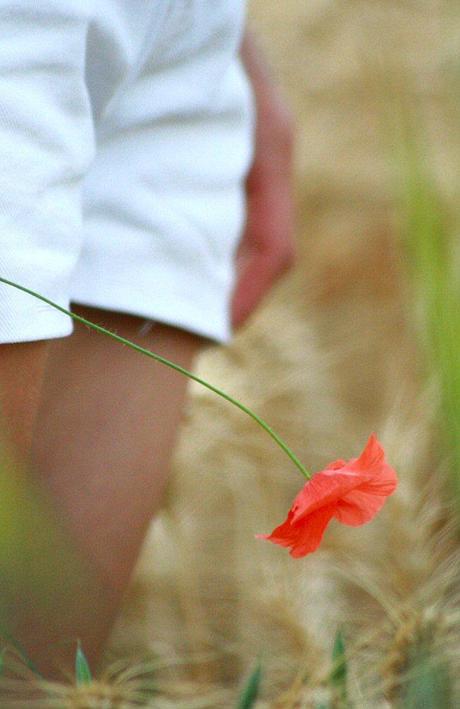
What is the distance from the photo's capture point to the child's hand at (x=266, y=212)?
0.86 m

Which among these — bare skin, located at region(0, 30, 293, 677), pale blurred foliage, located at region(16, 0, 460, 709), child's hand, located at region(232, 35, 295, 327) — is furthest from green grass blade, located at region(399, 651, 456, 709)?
child's hand, located at region(232, 35, 295, 327)

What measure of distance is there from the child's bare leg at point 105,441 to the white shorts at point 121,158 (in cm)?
4

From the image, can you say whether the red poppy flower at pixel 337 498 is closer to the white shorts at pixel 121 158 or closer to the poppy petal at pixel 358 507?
the poppy petal at pixel 358 507

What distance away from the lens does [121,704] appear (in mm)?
481

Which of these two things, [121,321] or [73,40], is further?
[121,321]

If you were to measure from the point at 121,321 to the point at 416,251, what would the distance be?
10.6 inches

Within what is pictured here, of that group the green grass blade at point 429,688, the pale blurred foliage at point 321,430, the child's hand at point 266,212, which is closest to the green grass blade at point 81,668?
the pale blurred foliage at point 321,430

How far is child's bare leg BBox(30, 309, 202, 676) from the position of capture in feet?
2.06

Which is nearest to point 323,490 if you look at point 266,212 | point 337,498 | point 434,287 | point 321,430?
point 337,498

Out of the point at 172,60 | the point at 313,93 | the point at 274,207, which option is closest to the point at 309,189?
the point at 313,93

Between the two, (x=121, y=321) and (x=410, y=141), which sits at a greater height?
(x=410, y=141)

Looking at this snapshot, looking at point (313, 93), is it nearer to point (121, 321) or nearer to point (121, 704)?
point (121, 321)

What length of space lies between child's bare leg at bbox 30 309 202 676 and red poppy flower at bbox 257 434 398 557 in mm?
285

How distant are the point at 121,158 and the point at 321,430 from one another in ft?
1.86
